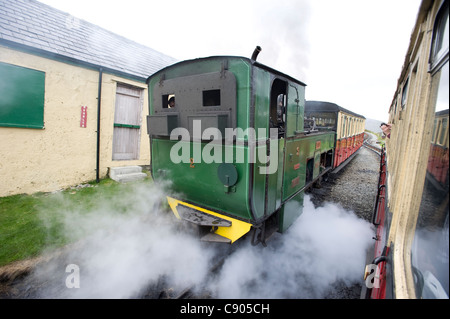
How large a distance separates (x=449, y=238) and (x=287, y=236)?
331 centimetres

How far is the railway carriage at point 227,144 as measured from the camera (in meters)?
2.77

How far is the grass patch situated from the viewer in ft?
11.8

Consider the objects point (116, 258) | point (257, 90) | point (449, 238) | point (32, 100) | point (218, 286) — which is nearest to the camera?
point (449, 238)

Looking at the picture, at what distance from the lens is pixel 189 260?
344 centimetres

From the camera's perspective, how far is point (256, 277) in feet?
10.4

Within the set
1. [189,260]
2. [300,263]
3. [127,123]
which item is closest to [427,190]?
[300,263]

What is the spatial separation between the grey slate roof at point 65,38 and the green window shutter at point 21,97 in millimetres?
584

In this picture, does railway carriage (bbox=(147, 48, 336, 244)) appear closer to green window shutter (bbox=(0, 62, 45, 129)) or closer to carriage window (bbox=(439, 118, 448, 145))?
carriage window (bbox=(439, 118, 448, 145))

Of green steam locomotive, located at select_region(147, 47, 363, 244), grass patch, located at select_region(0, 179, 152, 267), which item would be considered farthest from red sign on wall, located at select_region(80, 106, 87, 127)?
green steam locomotive, located at select_region(147, 47, 363, 244)

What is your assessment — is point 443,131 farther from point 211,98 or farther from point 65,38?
point 65,38

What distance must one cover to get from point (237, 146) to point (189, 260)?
6.34 feet

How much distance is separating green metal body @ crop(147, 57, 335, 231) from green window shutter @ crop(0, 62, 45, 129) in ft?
12.5

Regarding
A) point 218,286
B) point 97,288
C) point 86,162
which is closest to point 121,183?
point 86,162

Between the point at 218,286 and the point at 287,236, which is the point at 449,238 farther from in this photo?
the point at 287,236
